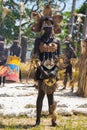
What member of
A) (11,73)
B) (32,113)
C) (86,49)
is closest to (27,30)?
(11,73)

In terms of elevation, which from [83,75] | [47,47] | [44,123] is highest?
[47,47]

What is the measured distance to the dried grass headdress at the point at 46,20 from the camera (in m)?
7.18

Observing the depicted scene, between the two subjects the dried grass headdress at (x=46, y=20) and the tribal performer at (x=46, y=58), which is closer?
the tribal performer at (x=46, y=58)

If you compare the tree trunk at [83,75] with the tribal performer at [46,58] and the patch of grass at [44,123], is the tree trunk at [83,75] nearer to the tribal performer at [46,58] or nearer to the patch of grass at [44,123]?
the patch of grass at [44,123]

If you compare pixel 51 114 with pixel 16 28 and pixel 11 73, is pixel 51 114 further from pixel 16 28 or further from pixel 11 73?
pixel 16 28

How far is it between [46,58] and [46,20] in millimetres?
636

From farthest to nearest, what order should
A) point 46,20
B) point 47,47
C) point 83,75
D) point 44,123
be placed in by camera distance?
1. point 83,75
2. point 44,123
3. point 46,20
4. point 47,47

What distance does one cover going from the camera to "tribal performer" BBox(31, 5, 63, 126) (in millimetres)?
7020

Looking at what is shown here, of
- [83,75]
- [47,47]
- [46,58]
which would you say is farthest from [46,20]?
[83,75]

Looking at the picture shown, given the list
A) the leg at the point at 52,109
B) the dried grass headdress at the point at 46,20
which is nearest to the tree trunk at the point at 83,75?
the dried grass headdress at the point at 46,20

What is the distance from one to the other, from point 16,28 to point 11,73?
16.9 meters

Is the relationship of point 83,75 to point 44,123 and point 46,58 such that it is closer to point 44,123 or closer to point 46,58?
point 44,123

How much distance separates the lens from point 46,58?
7.09 metres

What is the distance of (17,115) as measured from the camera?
7.96 m
